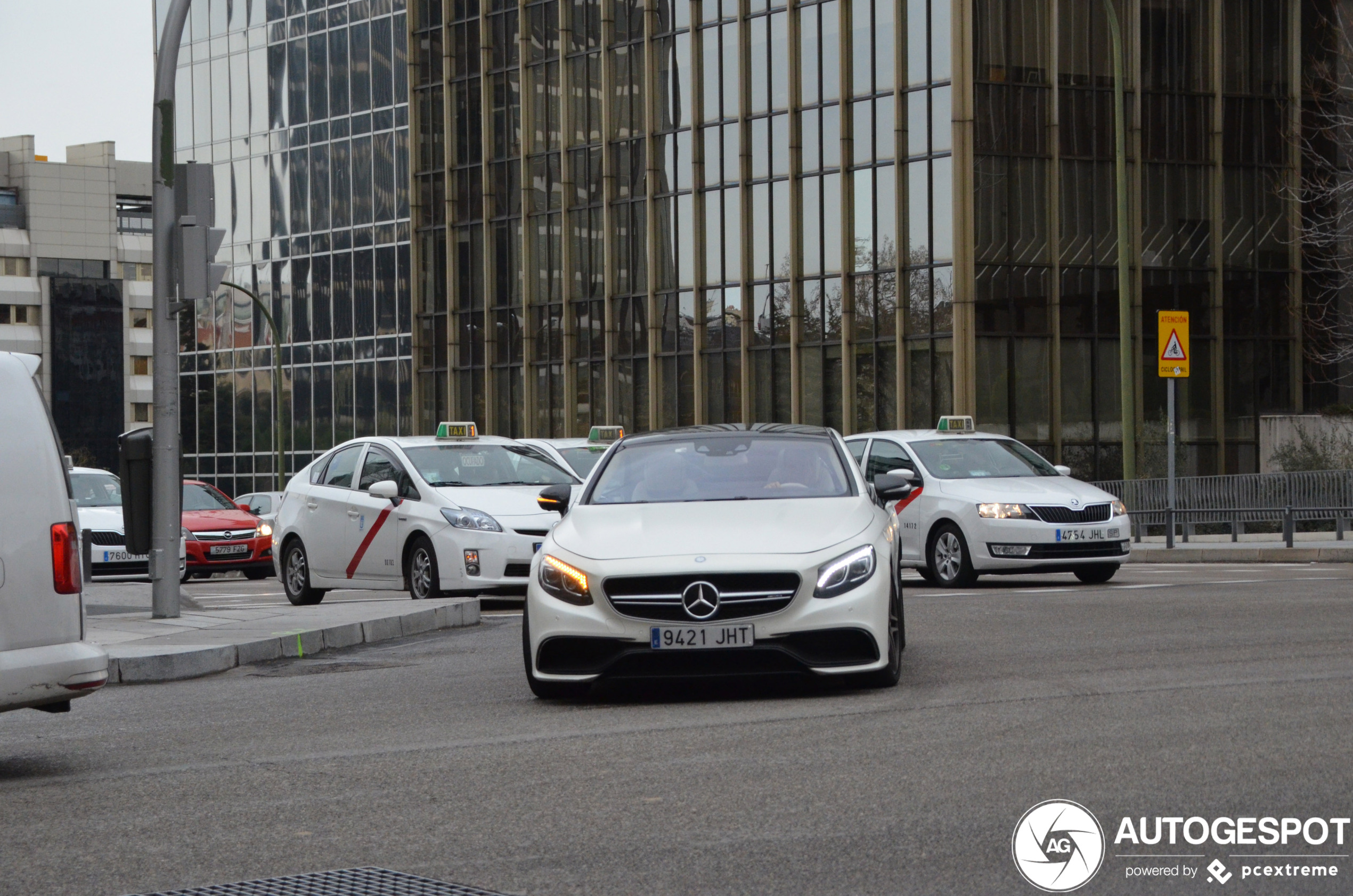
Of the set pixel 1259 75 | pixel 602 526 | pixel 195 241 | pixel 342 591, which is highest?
pixel 1259 75

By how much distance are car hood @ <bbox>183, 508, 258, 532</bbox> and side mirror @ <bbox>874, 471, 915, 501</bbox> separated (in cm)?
1768

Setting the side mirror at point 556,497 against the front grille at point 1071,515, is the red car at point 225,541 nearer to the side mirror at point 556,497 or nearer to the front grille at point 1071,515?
the front grille at point 1071,515

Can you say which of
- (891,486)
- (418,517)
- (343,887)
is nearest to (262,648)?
(418,517)

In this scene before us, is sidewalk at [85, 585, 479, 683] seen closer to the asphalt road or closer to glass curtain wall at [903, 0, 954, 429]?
the asphalt road

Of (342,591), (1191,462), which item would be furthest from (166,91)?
(1191,462)

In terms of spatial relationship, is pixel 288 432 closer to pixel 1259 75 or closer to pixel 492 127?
pixel 492 127

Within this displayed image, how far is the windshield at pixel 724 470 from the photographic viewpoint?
10.4m

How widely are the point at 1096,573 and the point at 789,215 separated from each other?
2891cm

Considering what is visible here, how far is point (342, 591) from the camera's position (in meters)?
23.3

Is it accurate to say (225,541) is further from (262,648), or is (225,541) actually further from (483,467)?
(262,648)

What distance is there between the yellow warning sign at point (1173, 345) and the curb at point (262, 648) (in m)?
13.1

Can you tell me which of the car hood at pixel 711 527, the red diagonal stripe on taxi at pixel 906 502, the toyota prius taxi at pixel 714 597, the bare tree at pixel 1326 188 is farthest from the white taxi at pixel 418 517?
the bare tree at pixel 1326 188

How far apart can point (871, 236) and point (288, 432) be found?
2696 centimetres

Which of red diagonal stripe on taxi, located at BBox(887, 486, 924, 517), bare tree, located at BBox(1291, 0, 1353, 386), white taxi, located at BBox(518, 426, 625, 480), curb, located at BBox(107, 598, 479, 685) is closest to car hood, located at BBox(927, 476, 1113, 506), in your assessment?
red diagonal stripe on taxi, located at BBox(887, 486, 924, 517)
